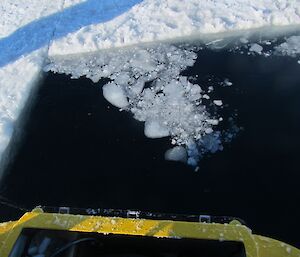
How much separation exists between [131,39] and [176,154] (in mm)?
1777

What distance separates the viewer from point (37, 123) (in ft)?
14.1

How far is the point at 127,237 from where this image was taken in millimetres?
2406

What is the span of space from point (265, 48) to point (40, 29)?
2662mm

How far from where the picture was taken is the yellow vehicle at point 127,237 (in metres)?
2.24

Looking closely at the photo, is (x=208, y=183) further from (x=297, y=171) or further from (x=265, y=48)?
(x=265, y=48)

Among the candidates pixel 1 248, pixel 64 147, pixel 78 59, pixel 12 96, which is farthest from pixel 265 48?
pixel 1 248

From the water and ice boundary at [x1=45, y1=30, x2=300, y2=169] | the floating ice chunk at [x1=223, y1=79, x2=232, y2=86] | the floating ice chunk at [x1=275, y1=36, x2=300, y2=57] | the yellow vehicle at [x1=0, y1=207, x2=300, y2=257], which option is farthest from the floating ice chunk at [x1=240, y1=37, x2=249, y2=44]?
the yellow vehicle at [x1=0, y1=207, x2=300, y2=257]

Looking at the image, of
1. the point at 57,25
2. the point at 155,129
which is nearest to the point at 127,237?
the point at 155,129

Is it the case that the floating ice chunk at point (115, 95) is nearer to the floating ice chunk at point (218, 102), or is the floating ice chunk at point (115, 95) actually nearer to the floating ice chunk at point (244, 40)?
the floating ice chunk at point (218, 102)

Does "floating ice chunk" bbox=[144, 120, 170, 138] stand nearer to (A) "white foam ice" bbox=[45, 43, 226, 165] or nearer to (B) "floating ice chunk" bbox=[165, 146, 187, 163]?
(A) "white foam ice" bbox=[45, 43, 226, 165]

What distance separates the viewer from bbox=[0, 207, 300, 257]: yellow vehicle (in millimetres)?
2242

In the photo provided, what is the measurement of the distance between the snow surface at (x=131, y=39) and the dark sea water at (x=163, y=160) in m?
0.19

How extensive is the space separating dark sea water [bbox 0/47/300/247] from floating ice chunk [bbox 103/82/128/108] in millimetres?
63

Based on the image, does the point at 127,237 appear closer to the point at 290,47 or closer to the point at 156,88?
the point at 156,88
